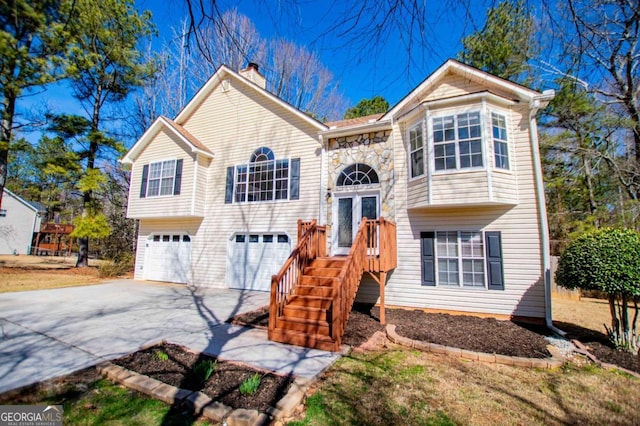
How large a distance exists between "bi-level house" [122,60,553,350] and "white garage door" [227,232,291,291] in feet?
0.14

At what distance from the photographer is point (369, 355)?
457 centimetres

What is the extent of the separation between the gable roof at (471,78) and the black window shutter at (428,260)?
389 centimetres

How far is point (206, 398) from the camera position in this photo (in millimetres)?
2928

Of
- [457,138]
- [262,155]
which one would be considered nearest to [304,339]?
[457,138]

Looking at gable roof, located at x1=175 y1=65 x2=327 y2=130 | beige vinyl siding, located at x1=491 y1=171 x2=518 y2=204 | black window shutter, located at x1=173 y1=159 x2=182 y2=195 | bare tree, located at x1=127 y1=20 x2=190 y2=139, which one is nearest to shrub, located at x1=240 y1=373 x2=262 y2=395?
beige vinyl siding, located at x1=491 y1=171 x2=518 y2=204

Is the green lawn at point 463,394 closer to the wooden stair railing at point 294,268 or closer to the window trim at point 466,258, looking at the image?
the wooden stair railing at point 294,268

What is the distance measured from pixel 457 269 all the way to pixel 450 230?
1.06 metres

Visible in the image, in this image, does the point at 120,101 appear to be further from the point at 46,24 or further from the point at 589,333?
the point at 589,333

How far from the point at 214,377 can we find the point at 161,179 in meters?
10.4

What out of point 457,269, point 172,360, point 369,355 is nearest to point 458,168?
point 457,269

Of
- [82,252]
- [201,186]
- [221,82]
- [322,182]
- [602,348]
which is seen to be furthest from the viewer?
[82,252]

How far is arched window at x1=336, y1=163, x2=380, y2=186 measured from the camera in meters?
8.92

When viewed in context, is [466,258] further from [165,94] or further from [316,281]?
[165,94]

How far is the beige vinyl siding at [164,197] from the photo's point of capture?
11141 millimetres
